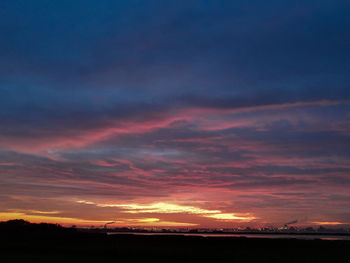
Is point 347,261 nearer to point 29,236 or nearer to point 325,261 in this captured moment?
point 325,261

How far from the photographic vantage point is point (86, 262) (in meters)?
57.0

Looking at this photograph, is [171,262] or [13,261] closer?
[13,261]

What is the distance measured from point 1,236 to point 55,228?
74.9m

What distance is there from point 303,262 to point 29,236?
104684 millimetres

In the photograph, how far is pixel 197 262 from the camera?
196ft

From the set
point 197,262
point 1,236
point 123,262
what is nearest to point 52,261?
point 123,262

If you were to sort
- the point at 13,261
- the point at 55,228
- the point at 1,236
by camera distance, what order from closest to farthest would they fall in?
the point at 13,261
the point at 1,236
the point at 55,228

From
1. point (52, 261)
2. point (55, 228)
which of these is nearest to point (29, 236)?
point (55, 228)

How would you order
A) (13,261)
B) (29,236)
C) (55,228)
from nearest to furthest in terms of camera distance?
(13,261)
(29,236)
(55,228)

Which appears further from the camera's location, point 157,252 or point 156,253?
point 157,252

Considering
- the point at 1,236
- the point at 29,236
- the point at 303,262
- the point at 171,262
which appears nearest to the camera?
the point at 171,262

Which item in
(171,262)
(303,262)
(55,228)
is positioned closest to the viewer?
(171,262)

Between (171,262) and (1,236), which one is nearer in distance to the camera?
(171,262)

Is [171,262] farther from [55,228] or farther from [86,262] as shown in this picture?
[55,228]
